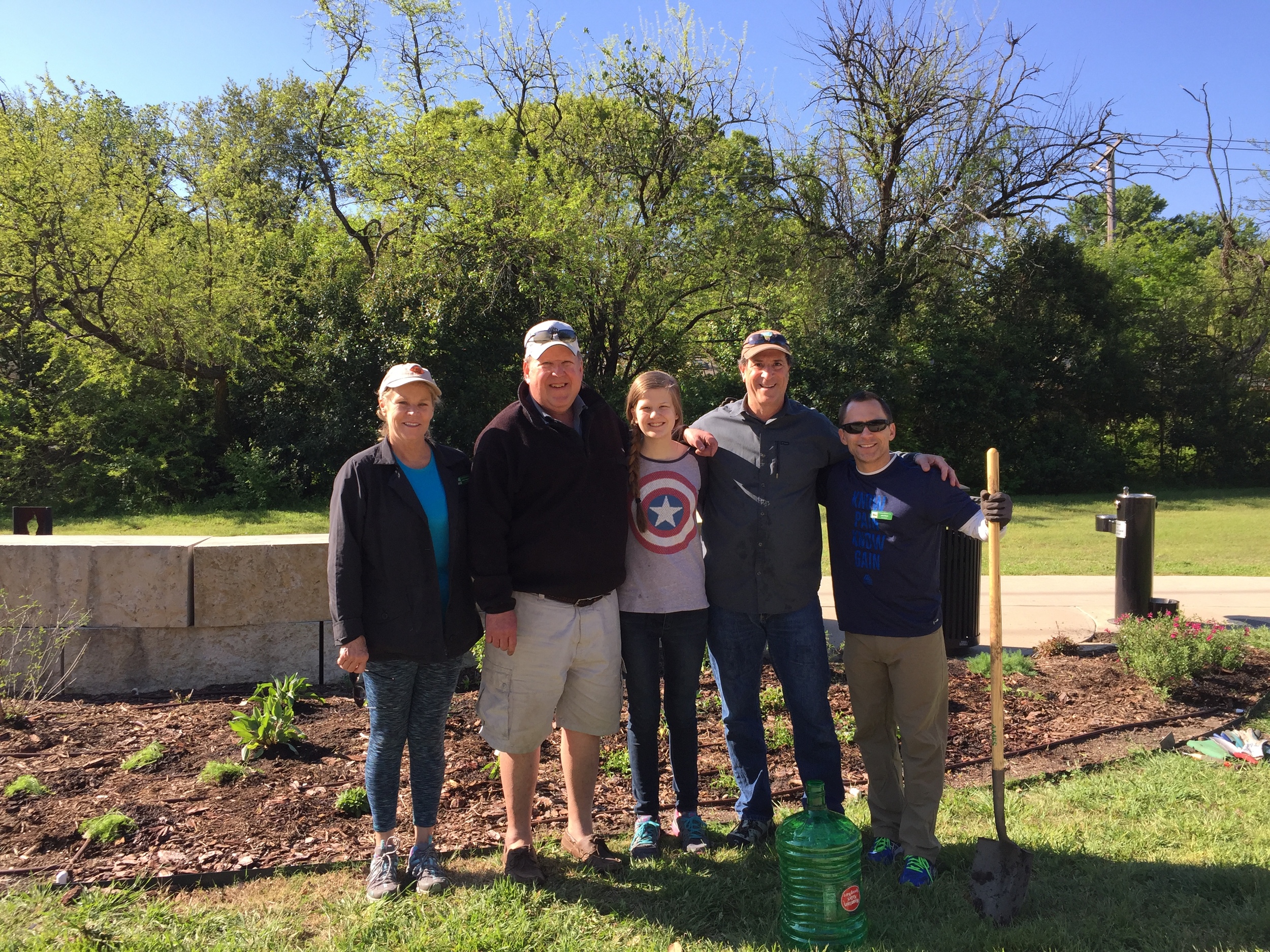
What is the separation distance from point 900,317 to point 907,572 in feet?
62.2

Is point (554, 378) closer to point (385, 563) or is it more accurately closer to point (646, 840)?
point (385, 563)

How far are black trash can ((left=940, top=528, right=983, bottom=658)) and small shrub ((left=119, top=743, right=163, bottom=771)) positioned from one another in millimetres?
4543

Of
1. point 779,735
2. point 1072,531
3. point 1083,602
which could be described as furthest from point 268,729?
point 1072,531

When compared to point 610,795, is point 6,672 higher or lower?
higher

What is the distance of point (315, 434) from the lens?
15.9 meters

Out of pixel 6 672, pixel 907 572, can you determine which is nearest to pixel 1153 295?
pixel 907 572

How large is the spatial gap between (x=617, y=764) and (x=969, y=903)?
1759mm

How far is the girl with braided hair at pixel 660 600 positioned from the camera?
11.1 feet

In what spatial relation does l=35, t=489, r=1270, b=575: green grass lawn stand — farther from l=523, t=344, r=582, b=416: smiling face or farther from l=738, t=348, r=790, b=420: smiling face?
l=523, t=344, r=582, b=416: smiling face

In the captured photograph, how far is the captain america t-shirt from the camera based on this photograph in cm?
326

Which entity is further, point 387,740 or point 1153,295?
point 1153,295

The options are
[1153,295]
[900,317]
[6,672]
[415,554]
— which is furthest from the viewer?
[1153,295]

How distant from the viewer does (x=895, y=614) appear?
→ 3.27 m

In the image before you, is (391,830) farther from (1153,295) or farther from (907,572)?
(1153,295)
